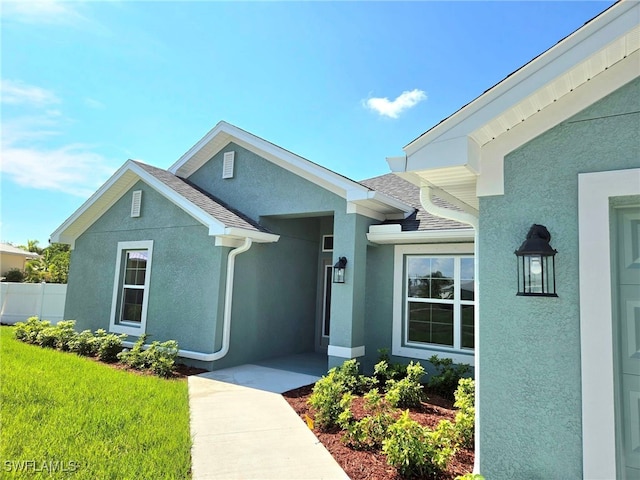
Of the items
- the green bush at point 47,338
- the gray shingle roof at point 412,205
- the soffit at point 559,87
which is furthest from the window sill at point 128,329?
the soffit at point 559,87

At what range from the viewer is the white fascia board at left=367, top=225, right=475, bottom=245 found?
326 inches

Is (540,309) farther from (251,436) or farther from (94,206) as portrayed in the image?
(94,206)

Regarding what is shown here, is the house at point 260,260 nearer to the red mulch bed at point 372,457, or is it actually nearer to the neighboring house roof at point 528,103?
the red mulch bed at point 372,457

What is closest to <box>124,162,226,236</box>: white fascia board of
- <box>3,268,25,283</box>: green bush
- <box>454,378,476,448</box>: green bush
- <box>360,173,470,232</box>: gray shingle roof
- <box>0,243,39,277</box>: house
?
<box>360,173,470,232</box>: gray shingle roof

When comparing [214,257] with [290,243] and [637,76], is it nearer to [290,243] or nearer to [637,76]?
[290,243]

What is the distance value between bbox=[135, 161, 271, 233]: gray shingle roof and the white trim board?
726cm

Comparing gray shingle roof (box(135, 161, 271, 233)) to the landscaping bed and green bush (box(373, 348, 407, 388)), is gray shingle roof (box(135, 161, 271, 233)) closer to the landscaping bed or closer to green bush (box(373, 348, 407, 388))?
green bush (box(373, 348, 407, 388))

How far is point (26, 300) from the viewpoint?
60.2ft

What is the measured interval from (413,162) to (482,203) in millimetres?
859

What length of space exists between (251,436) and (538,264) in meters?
4.44

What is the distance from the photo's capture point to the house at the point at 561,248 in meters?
3.26

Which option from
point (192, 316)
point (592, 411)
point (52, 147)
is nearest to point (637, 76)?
point (592, 411)

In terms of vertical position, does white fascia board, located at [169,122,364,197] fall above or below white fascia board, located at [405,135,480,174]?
above

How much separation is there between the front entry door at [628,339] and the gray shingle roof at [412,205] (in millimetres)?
4702
